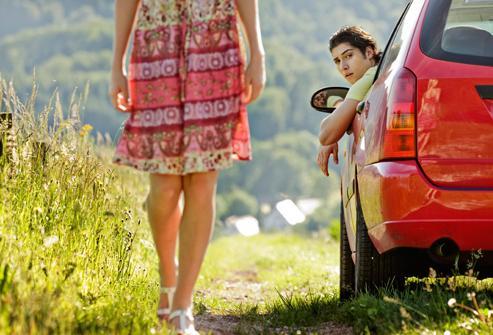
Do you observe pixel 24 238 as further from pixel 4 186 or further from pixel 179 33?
pixel 179 33

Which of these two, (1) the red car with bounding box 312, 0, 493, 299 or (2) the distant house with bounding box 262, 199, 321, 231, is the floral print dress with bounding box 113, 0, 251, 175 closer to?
(1) the red car with bounding box 312, 0, 493, 299

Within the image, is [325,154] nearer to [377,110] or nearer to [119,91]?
[377,110]

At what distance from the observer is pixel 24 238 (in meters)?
4.45

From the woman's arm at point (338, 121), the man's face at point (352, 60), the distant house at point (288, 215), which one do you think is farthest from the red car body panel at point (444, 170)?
the distant house at point (288, 215)

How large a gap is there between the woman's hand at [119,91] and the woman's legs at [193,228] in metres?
0.39

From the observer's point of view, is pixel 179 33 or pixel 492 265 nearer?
pixel 179 33

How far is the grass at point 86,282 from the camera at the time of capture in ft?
11.7

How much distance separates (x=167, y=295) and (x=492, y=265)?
159cm

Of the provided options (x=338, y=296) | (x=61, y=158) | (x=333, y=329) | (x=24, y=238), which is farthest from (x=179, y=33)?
(x=338, y=296)

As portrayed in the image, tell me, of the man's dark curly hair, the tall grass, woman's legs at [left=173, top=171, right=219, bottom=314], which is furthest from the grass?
the man's dark curly hair

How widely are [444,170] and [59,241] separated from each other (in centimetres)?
196

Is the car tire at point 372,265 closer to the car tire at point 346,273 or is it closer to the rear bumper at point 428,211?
the rear bumper at point 428,211

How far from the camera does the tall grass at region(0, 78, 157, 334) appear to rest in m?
3.48

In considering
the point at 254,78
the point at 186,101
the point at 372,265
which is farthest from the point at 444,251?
the point at 186,101
